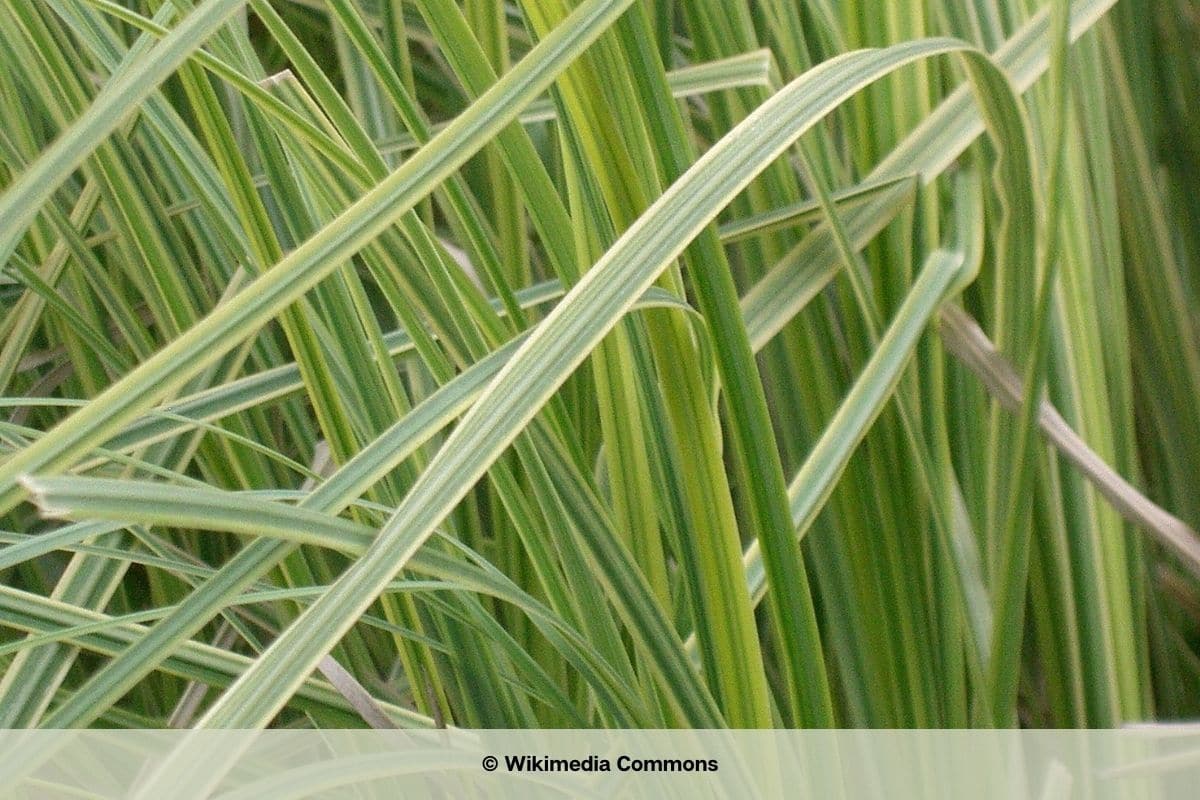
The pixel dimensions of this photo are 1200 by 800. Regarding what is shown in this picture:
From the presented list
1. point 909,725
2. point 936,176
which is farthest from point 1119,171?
point 909,725

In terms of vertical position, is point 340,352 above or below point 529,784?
above

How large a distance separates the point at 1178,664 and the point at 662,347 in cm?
38

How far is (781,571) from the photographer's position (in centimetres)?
35

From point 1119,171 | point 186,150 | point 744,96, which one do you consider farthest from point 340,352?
point 1119,171

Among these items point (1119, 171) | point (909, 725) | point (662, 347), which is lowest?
point (909, 725)

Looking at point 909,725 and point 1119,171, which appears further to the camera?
point 1119,171

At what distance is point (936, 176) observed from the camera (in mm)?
427

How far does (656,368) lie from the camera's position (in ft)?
1.21

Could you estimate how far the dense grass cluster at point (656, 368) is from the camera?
0.88 ft

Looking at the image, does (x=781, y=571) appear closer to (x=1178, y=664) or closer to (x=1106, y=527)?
(x=1106, y=527)

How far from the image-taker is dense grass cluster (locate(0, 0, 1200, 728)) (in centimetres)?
27

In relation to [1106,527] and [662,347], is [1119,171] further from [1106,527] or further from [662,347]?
[662,347]

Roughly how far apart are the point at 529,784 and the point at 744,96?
0.96 feet

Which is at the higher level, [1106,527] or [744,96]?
[744,96]
